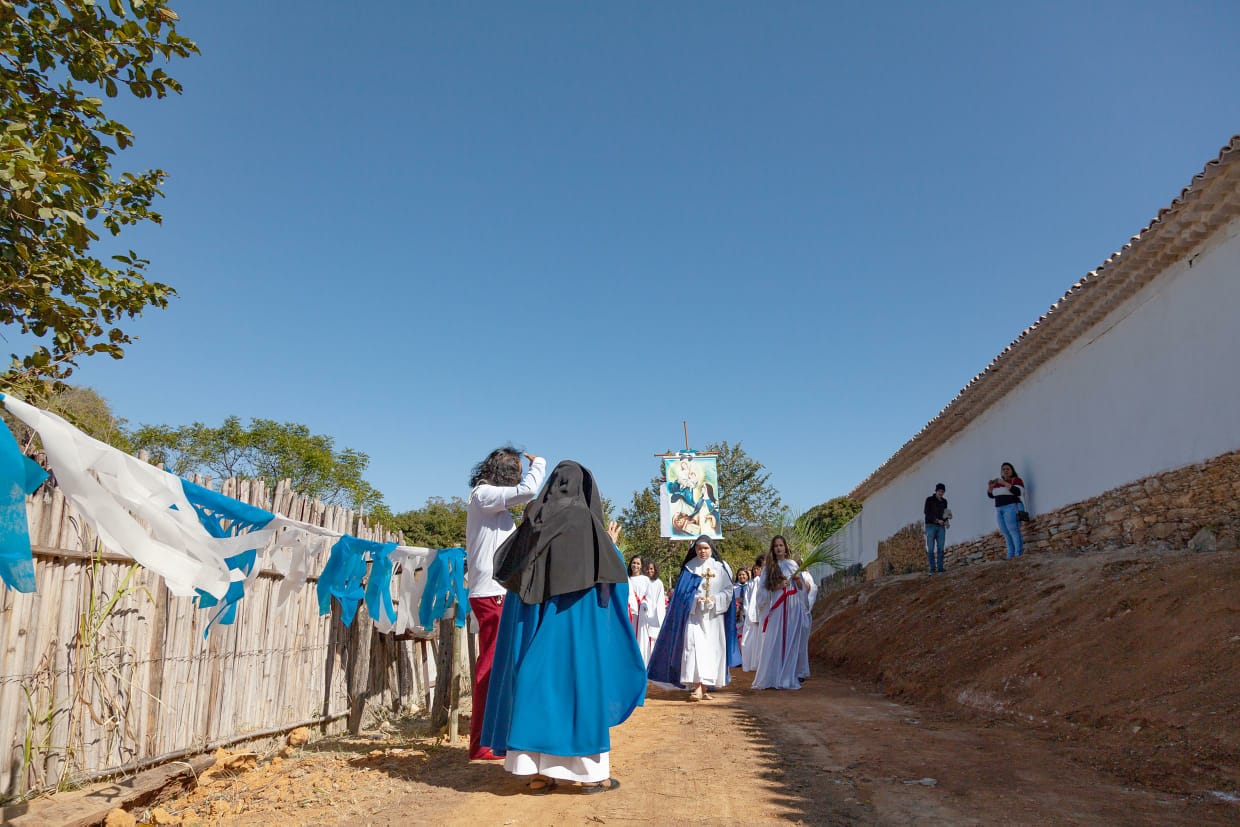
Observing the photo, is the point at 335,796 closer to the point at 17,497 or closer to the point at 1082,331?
the point at 17,497

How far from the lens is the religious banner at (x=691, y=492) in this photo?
22.3 m

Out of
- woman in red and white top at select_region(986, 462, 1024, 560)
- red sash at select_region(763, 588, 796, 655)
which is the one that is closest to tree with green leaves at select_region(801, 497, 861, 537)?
woman in red and white top at select_region(986, 462, 1024, 560)

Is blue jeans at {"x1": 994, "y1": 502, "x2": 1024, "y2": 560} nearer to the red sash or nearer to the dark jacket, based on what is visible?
the dark jacket

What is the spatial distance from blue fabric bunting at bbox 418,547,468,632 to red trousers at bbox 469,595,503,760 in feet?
5.39

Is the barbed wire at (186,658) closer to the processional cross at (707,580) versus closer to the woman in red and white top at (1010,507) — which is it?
the processional cross at (707,580)

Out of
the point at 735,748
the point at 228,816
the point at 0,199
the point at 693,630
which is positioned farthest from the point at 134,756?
the point at 693,630

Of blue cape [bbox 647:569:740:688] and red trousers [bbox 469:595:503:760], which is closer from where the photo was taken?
red trousers [bbox 469:595:503:760]

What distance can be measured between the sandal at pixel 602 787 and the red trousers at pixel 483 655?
35.8 inches

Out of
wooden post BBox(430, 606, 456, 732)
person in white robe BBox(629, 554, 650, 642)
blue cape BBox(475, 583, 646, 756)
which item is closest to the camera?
blue cape BBox(475, 583, 646, 756)

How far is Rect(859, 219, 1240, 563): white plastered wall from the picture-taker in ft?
29.0

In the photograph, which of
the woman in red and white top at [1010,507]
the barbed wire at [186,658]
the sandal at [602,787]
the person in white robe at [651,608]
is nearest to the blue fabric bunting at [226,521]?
the barbed wire at [186,658]

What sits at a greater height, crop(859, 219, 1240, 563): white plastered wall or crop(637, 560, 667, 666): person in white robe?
crop(859, 219, 1240, 563): white plastered wall

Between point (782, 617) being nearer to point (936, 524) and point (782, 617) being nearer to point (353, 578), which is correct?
point (936, 524)

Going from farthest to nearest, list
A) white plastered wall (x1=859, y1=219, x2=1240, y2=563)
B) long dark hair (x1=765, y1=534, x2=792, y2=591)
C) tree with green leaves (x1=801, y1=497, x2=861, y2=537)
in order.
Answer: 1. tree with green leaves (x1=801, y1=497, x2=861, y2=537)
2. long dark hair (x1=765, y1=534, x2=792, y2=591)
3. white plastered wall (x1=859, y1=219, x2=1240, y2=563)
